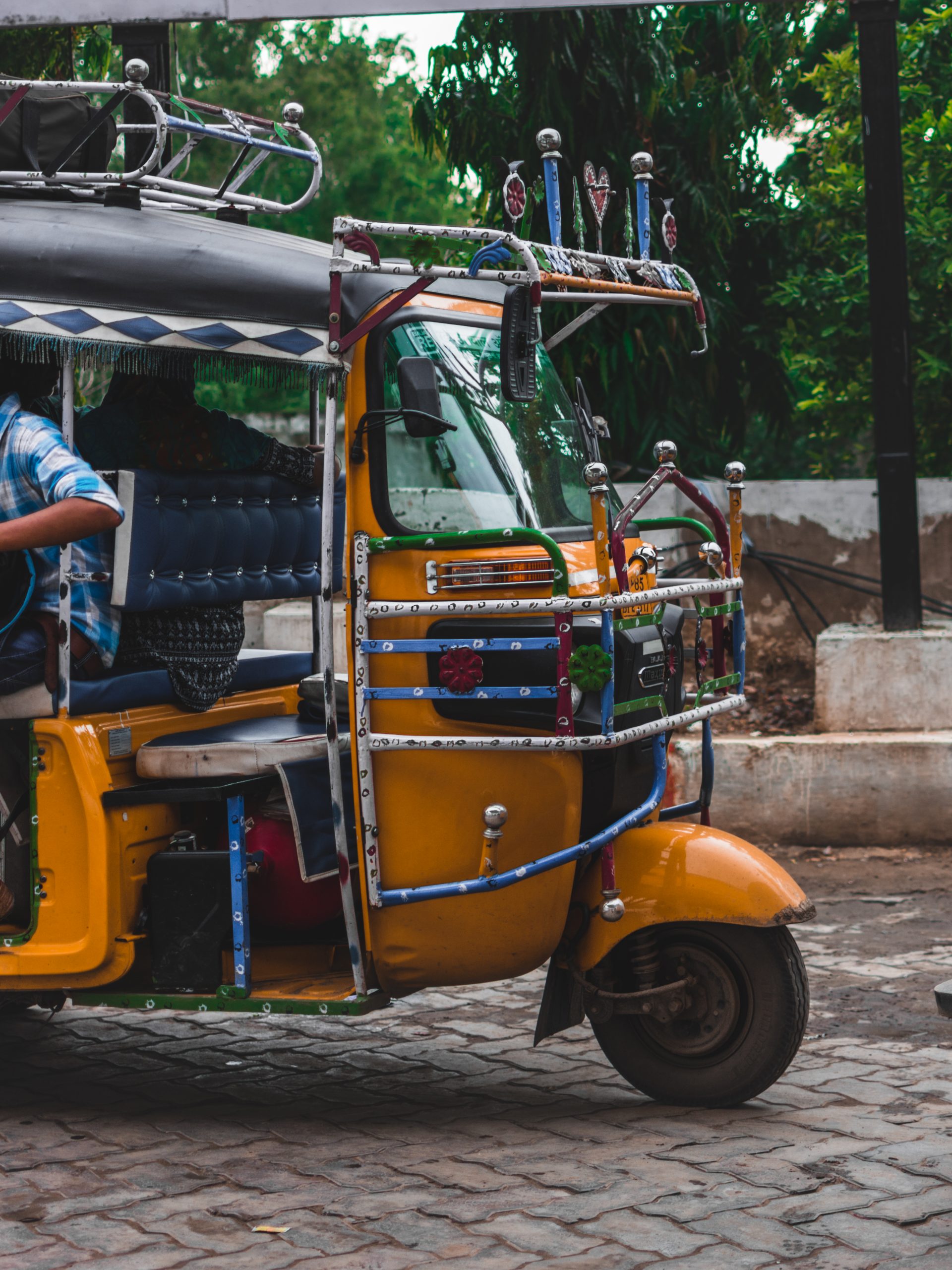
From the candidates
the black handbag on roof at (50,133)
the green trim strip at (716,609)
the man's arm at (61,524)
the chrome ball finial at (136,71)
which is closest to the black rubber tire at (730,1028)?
the green trim strip at (716,609)

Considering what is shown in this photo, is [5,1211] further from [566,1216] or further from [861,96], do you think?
[861,96]

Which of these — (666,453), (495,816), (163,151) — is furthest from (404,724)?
(163,151)

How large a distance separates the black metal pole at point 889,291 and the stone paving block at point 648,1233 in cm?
543

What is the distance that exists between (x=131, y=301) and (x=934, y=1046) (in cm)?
335

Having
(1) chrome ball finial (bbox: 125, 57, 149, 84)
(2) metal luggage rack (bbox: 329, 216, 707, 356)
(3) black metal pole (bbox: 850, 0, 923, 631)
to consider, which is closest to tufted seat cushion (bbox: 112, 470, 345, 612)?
(2) metal luggage rack (bbox: 329, 216, 707, 356)

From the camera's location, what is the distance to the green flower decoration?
4.17m

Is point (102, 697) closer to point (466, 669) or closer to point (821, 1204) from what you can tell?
point (466, 669)

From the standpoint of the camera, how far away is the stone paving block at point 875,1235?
141 inches

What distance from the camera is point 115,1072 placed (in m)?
5.19

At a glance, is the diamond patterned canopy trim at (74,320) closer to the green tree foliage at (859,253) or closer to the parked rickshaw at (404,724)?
the parked rickshaw at (404,724)

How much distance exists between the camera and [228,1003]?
456 cm

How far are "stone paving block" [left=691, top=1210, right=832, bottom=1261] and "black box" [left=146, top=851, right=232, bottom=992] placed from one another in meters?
1.58

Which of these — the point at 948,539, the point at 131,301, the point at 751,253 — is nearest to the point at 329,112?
the point at 751,253

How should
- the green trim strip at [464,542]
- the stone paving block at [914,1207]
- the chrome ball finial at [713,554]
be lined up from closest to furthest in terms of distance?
the stone paving block at [914,1207] → the green trim strip at [464,542] → the chrome ball finial at [713,554]
